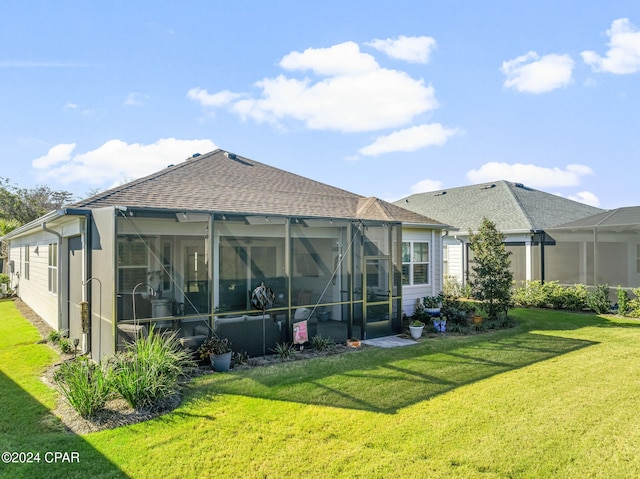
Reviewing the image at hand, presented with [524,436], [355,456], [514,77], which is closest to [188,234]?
[355,456]

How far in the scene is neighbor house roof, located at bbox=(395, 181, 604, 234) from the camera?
15.6 m

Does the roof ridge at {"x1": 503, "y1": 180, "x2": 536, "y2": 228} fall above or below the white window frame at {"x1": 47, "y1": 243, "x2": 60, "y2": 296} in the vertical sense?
above

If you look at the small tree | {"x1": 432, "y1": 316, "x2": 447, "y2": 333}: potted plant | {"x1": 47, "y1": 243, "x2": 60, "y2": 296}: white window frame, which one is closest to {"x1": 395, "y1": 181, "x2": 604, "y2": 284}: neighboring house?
the small tree

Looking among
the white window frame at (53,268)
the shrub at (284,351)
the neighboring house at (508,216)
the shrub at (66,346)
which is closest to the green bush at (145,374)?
the shrub at (284,351)

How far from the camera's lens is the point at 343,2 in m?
9.81

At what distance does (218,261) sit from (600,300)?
12057mm

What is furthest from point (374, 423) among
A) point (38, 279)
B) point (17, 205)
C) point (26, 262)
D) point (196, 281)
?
point (17, 205)

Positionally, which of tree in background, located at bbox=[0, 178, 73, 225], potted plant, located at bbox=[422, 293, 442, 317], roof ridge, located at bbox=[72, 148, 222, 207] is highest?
tree in background, located at bbox=[0, 178, 73, 225]

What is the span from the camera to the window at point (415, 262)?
12141 millimetres

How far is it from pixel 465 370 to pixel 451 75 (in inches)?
332

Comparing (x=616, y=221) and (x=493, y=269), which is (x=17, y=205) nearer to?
(x=493, y=269)

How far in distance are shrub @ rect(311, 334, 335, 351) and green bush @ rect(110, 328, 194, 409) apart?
9.80ft

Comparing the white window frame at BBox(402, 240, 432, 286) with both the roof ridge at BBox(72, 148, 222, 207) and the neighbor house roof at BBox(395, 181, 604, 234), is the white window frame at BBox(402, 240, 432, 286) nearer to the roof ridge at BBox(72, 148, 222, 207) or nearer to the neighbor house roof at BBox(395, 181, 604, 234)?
the neighbor house roof at BBox(395, 181, 604, 234)

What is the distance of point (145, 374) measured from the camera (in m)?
5.09
